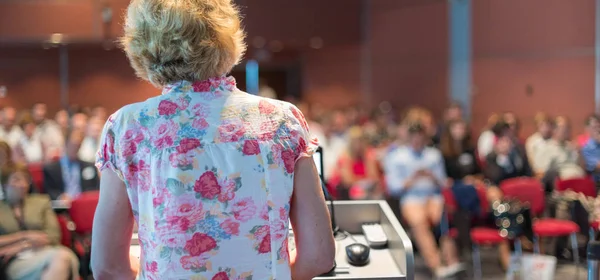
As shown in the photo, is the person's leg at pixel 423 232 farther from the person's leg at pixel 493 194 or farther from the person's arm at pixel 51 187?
the person's arm at pixel 51 187

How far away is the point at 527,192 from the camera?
558cm

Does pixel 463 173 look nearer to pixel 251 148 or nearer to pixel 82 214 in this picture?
pixel 82 214

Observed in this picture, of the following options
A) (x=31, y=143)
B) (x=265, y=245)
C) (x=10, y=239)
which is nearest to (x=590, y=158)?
(x=10, y=239)

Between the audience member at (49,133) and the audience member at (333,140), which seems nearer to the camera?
the audience member at (333,140)

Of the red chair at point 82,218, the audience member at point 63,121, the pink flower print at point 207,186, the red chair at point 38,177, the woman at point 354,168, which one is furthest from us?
the audience member at point 63,121

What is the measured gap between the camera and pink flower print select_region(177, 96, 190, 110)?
4.45 feet

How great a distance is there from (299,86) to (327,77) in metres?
0.53

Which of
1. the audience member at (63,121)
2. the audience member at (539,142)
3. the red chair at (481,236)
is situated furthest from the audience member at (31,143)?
the audience member at (539,142)

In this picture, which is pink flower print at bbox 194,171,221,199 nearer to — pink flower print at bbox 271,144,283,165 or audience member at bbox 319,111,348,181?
pink flower print at bbox 271,144,283,165

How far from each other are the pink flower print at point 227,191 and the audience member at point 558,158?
230 inches

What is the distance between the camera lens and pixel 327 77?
37.7ft

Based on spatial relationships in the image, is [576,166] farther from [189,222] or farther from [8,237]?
[189,222]

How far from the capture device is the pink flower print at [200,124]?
4.39ft

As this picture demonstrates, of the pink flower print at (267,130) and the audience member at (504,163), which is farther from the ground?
the pink flower print at (267,130)
